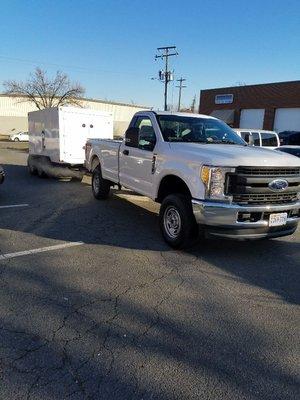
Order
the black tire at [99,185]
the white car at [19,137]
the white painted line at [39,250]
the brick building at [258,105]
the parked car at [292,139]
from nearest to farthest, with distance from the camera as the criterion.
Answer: the white painted line at [39,250]
the black tire at [99,185]
the parked car at [292,139]
the brick building at [258,105]
the white car at [19,137]

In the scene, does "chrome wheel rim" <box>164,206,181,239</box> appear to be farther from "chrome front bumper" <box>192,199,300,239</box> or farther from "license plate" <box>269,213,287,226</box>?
"license plate" <box>269,213,287,226</box>

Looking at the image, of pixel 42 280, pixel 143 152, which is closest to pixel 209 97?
pixel 143 152

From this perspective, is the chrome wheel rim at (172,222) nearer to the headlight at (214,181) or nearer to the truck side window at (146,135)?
the headlight at (214,181)

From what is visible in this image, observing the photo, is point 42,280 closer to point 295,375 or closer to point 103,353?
point 103,353

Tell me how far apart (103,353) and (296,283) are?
2.82 meters

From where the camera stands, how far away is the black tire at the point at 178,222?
578cm

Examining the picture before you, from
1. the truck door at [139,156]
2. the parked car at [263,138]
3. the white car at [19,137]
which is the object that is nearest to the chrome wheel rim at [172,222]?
the truck door at [139,156]

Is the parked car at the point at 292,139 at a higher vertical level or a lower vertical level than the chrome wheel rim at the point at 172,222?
higher

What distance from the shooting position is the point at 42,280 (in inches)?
184

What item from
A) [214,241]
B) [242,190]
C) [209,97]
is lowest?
[214,241]

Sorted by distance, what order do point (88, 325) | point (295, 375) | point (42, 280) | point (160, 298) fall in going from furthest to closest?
point (42, 280) → point (160, 298) → point (88, 325) → point (295, 375)

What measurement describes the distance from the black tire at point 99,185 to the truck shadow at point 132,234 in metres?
0.19

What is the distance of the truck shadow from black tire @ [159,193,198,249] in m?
0.20

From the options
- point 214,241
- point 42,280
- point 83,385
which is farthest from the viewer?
point 214,241
